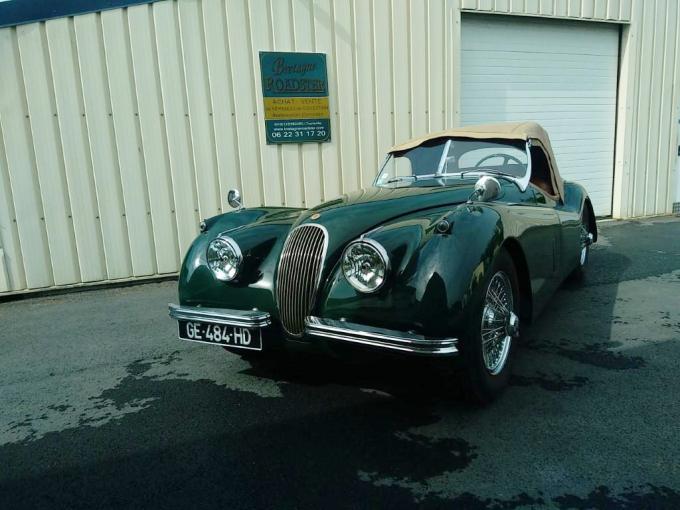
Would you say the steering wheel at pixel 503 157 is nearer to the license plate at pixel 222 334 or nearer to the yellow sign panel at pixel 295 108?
the license plate at pixel 222 334

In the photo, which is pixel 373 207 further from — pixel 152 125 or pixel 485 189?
pixel 152 125

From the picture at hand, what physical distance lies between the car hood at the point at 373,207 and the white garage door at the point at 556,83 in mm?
5048

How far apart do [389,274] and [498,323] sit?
2.72 feet

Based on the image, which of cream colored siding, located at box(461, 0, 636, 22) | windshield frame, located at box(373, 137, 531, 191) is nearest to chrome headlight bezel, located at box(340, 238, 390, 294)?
windshield frame, located at box(373, 137, 531, 191)

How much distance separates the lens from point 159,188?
6078 mm

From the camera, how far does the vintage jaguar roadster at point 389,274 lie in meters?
2.40

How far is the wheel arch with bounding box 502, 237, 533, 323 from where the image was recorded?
3.07 meters

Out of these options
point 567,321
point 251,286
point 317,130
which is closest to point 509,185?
point 567,321

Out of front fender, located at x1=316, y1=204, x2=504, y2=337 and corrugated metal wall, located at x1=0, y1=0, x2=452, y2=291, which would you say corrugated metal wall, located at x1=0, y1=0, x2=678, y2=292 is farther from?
front fender, located at x1=316, y1=204, x2=504, y2=337

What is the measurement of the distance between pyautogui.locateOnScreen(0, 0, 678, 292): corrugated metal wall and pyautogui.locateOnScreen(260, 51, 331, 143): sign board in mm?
117

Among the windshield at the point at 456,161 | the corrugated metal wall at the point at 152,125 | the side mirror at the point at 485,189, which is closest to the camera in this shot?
the side mirror at the point at 485,189

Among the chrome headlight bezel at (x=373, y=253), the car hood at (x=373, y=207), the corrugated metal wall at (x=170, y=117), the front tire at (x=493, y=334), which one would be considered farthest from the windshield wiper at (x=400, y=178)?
the corrugated metal wall at (x=170, y=117)

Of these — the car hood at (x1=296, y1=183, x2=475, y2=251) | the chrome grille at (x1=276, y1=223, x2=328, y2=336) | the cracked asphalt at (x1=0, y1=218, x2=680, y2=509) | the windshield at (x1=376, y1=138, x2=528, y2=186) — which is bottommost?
the cracked asphalt at (x1=0, y1=218, x2=680, y2=509)

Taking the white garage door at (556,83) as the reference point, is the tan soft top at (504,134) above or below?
below
